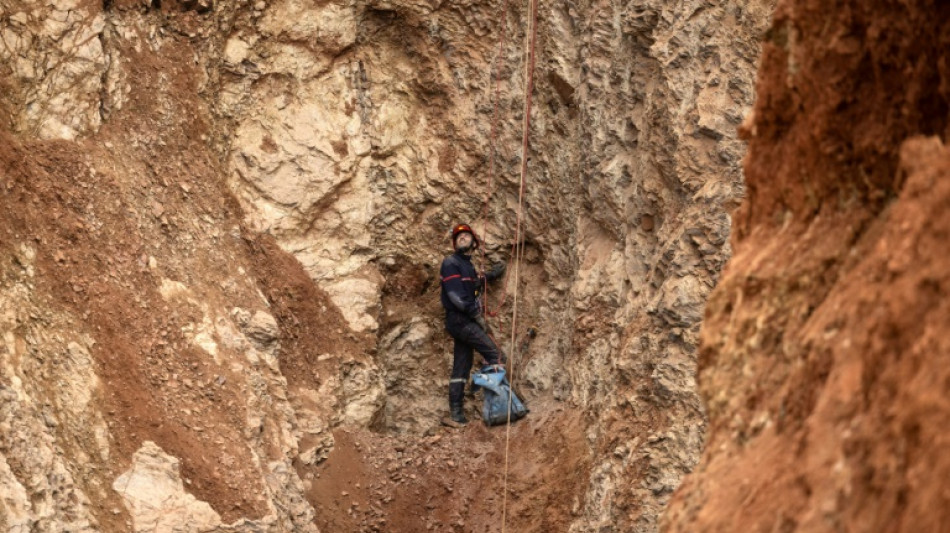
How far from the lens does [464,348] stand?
1191cm

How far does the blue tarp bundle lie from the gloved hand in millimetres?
1098

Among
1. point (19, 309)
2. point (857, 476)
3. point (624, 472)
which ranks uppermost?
point (857, 476)

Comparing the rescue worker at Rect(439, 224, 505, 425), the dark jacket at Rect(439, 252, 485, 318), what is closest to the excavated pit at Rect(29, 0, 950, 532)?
the rescue worker at Rect(439, 224, 505, 425)

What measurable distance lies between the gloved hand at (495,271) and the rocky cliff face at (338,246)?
0.57 feet

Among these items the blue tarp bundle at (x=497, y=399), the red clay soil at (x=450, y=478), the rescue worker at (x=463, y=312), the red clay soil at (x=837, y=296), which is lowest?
the red clay soil at (x=450, y=478)

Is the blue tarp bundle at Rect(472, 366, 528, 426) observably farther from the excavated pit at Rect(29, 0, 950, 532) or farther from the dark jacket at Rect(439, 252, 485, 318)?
the dark jacket at Rect(439, 252, 485, 318)

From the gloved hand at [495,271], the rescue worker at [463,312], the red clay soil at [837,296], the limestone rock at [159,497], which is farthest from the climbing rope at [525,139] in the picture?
the red clay soil at [837,296]

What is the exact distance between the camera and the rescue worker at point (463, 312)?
11461 millimetres

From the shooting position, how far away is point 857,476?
239 centimetres

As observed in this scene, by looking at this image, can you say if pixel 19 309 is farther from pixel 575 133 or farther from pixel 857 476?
pixel 857 476

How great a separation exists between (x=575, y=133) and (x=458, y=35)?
6.23 ft

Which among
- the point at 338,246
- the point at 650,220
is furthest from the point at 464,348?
the point at 650,220

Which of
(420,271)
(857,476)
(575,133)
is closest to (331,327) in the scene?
(420,271)

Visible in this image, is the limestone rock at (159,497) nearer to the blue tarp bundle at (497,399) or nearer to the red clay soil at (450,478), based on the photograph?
the red clay soil at (450,478)
